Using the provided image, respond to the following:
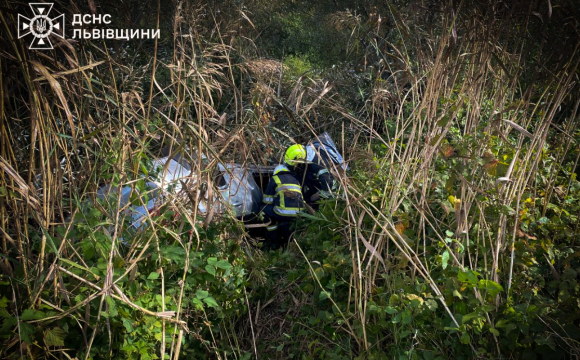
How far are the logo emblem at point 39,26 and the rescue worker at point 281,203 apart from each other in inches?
113

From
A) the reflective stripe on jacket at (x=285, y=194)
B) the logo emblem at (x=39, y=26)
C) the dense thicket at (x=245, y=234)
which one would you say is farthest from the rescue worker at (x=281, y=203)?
the logo emblem at (x=39, y=26)

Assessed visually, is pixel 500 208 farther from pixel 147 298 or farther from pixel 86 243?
pixel 86 243

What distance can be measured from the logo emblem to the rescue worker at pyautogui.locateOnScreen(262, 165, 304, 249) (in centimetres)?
287

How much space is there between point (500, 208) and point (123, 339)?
196 cm

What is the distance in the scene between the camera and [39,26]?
2248mm

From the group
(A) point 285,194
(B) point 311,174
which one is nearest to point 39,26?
(A) point 285,194

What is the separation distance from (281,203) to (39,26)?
3.06m

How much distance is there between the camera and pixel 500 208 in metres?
2.61

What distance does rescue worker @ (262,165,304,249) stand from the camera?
493 centimetres

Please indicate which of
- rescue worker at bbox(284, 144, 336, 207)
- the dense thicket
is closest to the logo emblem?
the dense thicket

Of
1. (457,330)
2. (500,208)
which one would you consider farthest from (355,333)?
(500,208)

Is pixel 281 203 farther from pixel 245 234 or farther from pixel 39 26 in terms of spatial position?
pixel 39 26

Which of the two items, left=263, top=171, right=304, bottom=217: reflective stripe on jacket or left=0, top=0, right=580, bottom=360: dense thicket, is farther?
left=263, top=171, right=304, bottom=217: reflective stripe on jacket

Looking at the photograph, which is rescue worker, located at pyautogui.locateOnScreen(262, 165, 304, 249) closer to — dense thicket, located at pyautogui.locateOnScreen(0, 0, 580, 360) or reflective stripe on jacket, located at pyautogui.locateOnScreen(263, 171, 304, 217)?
reflective stripe on jacket, located at pyautogui.locateOnScreen(263, 171, 304, 217)
